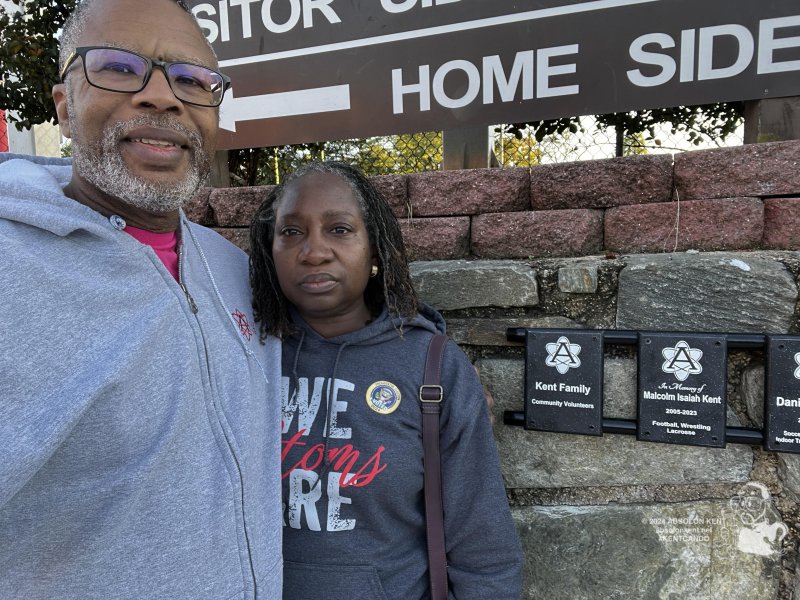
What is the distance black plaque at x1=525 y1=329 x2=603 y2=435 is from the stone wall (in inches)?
2.6

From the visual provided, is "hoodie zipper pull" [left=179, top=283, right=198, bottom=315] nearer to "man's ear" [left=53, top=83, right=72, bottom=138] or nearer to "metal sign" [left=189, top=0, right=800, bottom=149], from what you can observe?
"man's ear" [left=53, top=83, right=72, bottom=138]

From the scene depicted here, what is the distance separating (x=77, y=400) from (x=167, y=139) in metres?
0.59

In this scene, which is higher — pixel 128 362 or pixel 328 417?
pixel 128 362

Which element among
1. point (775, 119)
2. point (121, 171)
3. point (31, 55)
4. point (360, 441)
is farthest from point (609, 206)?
point (31, 55)

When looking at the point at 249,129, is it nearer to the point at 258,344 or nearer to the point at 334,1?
the point at 334,1

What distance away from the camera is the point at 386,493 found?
4.10ft

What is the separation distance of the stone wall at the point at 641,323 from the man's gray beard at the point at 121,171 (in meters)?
0.88

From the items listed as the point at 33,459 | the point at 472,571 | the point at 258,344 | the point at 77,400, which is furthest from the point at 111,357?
the point at 472,571

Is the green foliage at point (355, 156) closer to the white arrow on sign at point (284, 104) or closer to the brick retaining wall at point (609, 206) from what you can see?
the white arrow on sign at point (284, 104)

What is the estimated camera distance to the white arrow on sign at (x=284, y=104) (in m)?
2.01

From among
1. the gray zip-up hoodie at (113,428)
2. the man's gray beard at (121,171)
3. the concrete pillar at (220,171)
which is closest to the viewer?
the gray zip-up hoodie at (113,428)

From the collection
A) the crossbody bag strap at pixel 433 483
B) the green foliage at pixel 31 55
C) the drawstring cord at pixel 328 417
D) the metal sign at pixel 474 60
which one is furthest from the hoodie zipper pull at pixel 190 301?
the green foliage at pixel 31 55

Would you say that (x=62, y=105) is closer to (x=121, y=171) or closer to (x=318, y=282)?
(x=121, y=171)

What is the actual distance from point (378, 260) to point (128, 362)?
0.71m
